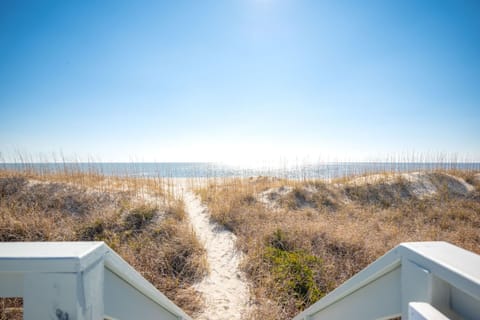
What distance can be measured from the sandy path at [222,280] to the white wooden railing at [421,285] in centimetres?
255

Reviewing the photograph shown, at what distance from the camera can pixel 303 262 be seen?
3.70 m

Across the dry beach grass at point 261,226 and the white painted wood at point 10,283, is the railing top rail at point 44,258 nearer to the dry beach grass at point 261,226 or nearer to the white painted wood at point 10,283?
the white painted wood at point 10,283

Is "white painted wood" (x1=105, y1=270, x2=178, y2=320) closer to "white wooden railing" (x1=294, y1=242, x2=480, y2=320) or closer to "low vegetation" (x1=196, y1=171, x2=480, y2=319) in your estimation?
"white wooden railing" (x1=294, y1=242, x2=480, y2=320)

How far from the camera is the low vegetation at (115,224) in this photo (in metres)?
3.53

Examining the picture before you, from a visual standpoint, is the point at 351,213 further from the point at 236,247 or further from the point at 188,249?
the point at 188,249

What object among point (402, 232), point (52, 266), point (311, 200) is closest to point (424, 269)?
point (52, 266)

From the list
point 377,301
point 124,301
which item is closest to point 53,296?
point 124,301

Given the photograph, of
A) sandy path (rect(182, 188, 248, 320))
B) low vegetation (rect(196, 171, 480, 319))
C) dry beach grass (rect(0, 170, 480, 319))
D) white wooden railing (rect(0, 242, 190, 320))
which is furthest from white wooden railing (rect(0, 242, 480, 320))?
sandy path (rect(182, 188, 248, 320))

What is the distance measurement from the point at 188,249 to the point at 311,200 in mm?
5146

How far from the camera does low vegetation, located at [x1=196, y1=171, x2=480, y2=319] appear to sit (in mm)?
3334

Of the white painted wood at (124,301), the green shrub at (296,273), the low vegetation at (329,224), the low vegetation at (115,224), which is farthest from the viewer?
the low vegetation at (115,224)

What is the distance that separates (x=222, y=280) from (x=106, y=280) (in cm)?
345

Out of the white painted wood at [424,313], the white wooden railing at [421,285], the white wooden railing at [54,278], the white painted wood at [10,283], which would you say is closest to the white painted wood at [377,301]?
the white wooden railing at [421,285]

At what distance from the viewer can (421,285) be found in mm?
549
